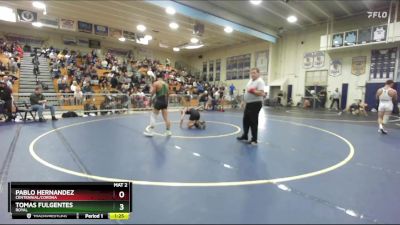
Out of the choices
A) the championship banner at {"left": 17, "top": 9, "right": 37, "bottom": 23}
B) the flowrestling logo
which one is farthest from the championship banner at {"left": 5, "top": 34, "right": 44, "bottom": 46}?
the flowrestling logo

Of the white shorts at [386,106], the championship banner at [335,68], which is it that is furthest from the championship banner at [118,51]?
the white shorts at [386,106]

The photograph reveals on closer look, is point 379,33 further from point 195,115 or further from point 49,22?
point 49,22

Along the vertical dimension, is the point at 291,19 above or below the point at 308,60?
above

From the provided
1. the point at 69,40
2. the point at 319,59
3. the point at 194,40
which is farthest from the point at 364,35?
the point at 69,40

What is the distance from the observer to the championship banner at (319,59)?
60.8 feet

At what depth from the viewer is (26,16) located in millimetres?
15258

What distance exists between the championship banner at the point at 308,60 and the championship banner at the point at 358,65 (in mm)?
2962

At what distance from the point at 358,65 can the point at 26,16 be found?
22.9m

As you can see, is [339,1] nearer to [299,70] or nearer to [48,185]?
[299,70]

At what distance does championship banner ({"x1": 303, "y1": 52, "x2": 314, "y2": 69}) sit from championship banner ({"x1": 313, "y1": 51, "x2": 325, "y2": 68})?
308 millimetres

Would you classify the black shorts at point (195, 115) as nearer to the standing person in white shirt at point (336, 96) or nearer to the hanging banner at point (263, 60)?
the standing person in white shirt at point (336, 96)

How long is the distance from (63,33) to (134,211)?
24861 mm

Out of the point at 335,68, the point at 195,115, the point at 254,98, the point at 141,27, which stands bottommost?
the point at 195,115

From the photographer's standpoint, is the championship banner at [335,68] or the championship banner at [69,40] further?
the championship banner at [69,40]
